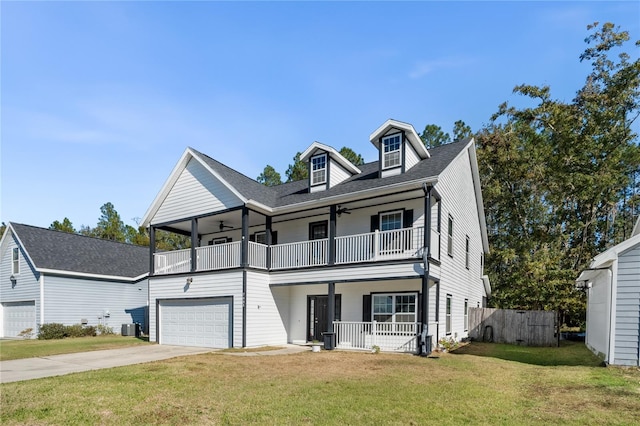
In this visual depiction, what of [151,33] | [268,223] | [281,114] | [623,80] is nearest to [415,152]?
[281,114]

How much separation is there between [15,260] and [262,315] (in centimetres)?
1787

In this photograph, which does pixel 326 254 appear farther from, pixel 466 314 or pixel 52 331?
pixel 52 331

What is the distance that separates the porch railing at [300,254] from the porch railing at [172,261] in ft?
15.1

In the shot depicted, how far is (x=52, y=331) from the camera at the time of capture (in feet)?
69.4

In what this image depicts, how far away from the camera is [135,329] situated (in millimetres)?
22688

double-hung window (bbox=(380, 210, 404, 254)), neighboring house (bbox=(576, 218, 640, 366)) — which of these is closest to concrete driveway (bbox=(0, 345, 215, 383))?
double-hung window (bbox=(380, 210, 404, 254))

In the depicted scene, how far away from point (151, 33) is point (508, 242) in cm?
2744

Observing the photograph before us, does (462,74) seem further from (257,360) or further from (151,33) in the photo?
(257,360)

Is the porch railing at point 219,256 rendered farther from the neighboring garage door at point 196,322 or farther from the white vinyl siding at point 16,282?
the white vinyl siding at point 16,282

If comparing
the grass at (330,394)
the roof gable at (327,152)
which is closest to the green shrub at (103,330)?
the grass at (330,394)

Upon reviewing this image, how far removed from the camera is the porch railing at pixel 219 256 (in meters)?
17.0

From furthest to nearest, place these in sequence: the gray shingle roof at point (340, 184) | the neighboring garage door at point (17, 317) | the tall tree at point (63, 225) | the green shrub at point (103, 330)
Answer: the tall tree at point (63, 225)
the green shrub at point (103, 330)
the neighboring garage door at point (17, 317)
the gray shingle roof at point (340, 184)

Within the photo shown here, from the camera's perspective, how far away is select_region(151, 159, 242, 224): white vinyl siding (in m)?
17.7

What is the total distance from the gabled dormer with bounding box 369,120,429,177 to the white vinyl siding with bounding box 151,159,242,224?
6.49 m
